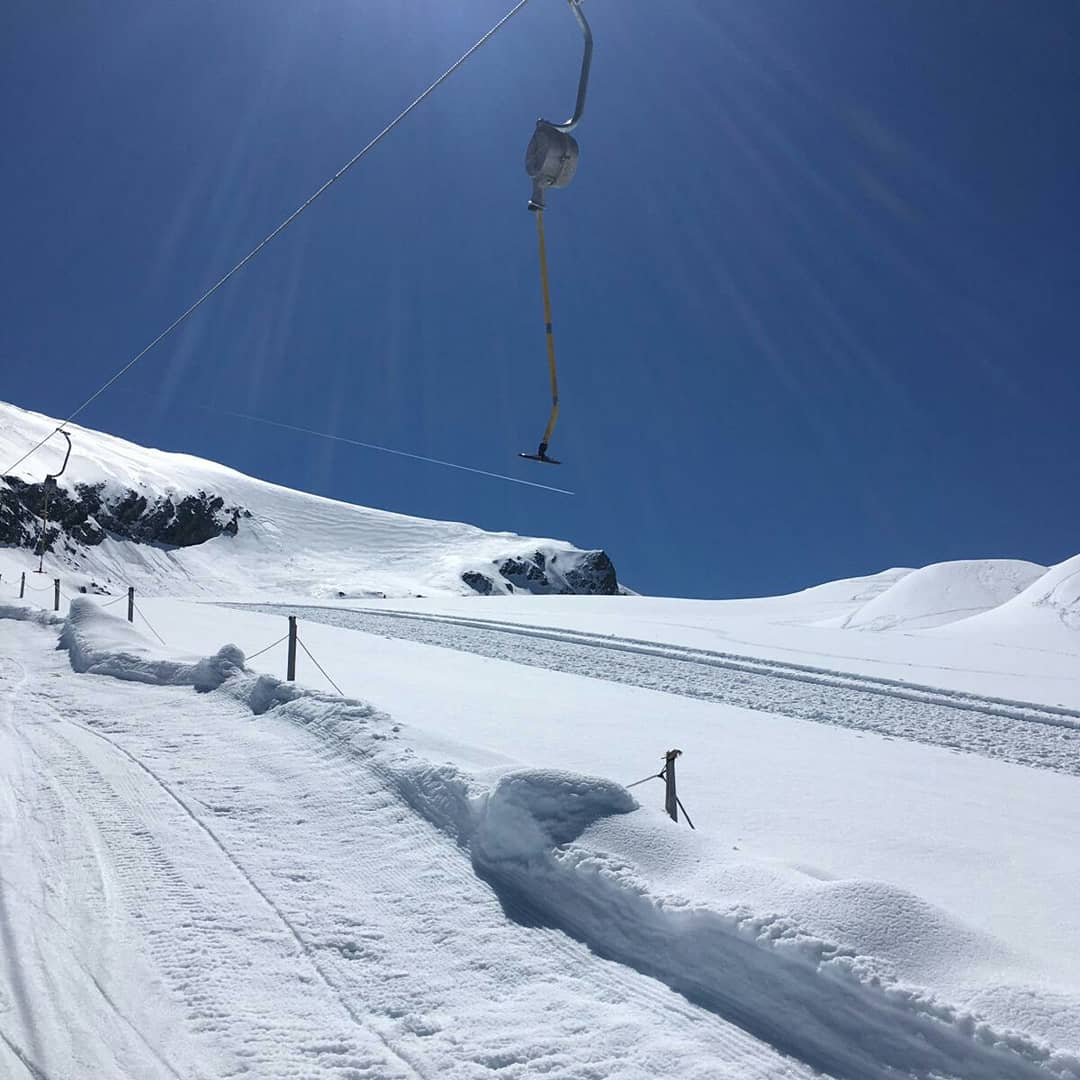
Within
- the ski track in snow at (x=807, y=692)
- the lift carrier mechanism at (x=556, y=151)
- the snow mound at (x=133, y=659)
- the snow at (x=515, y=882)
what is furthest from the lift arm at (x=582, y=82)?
the ski track in snow at (x=807, y=692)

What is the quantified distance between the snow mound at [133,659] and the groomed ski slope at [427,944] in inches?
165

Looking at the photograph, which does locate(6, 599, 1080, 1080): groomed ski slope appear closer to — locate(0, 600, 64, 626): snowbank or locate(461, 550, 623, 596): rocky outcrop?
locate(0, 600, 64, 626): snowbank

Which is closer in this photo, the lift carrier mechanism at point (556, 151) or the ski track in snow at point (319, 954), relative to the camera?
the ski track in snow at point (319, 954)

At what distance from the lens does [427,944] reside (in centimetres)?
411

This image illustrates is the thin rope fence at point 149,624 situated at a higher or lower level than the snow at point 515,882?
lower

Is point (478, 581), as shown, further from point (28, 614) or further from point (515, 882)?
point (515, 882)

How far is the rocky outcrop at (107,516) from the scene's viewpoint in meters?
83.1

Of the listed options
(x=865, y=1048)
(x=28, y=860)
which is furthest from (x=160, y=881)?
(x=865, y=1048)

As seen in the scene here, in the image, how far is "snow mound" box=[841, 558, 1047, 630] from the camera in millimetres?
33031

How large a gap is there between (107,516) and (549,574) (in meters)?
67.0

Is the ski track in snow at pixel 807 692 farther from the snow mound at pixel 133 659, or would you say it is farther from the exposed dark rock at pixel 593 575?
the exposed dark rock at pixel 593 575

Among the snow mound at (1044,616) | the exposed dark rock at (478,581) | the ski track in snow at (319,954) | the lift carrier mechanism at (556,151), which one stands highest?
the lift carrier mechanism at (556,151)

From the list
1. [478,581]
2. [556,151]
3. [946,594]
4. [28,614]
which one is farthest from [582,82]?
[478,581]

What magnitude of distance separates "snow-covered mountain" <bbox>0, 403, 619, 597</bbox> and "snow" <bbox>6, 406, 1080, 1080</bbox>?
67009 mm
